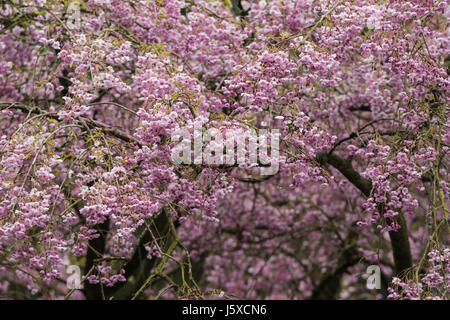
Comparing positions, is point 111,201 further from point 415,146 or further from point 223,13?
point 223,13

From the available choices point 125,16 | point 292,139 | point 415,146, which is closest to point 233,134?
point 292,139

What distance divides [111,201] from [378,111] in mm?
3667

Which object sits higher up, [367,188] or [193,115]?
[193,115]

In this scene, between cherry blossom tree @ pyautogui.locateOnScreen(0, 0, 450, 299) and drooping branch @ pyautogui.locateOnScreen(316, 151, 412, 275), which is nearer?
cherry blossom tree @ pyautogui.locateOnScreen(0, 0, 450, 299)

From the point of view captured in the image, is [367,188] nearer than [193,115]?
No

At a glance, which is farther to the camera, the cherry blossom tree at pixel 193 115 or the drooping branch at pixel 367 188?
the drooping branch at pixel 367 188

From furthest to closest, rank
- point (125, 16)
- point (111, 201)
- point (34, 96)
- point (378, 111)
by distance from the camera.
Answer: point (378, 111) < point (34, 96) < point (125, 16) < point (111, 201)

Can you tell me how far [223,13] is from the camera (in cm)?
621

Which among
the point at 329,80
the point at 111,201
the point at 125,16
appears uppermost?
the point at 125,16

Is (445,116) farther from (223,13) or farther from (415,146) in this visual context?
(223,13)

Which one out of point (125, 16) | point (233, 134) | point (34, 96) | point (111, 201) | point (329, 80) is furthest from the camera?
point (34, 96)

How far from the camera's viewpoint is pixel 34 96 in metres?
5.94

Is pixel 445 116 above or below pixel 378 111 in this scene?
below
